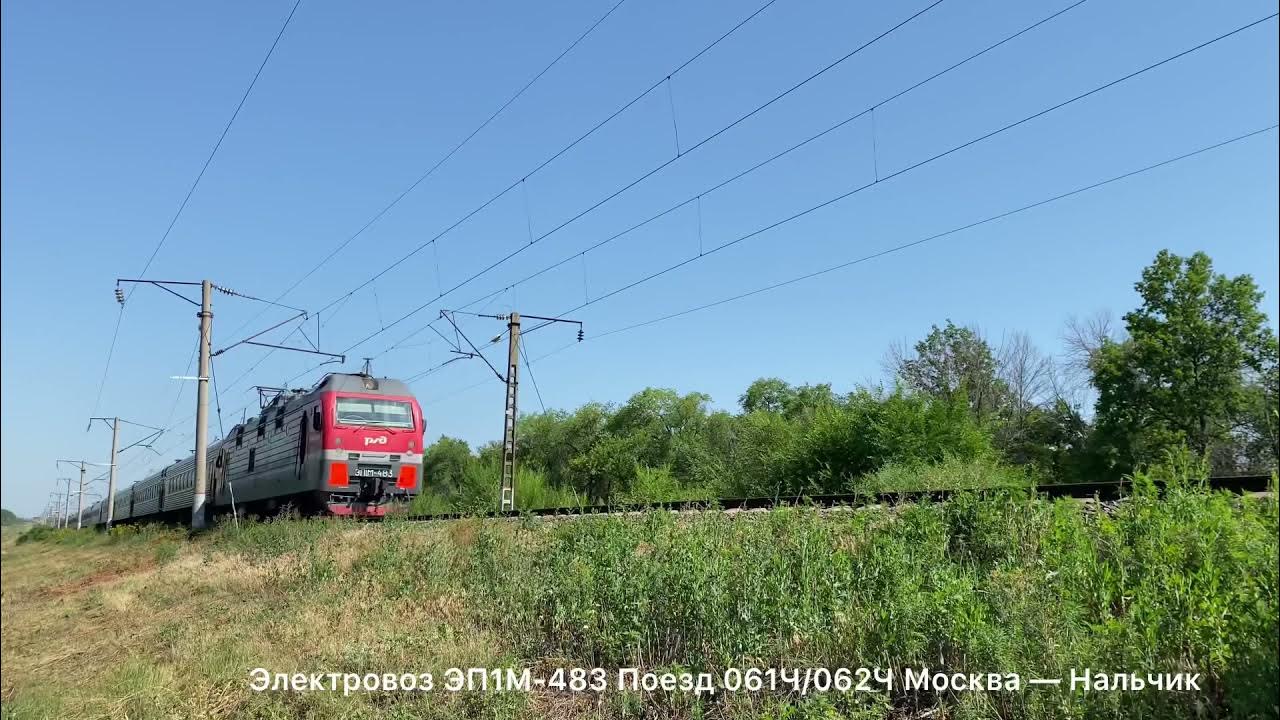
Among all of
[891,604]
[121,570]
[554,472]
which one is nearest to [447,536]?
[121,570]

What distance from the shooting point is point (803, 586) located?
604 centimetres

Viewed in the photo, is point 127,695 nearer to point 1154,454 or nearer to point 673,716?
point 673,716

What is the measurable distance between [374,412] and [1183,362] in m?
40.1

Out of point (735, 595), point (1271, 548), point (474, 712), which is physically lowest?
point (474, 712)

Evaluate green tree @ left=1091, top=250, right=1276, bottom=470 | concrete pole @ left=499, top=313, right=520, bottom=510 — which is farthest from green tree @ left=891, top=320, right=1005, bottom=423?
concrete pole @ left=499, top=313, right=520, bottom=510

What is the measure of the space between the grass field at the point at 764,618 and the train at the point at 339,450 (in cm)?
1157

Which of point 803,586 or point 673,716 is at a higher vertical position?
point 803,586

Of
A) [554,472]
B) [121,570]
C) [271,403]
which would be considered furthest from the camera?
[554,472]

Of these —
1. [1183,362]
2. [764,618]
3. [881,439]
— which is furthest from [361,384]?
[1183,362]

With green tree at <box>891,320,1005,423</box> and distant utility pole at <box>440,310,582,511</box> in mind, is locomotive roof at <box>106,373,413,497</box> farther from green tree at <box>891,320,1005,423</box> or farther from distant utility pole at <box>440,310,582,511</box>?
green tree at <box>891,320,1005,423</box>

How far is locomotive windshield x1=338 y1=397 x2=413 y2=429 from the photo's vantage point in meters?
21.3

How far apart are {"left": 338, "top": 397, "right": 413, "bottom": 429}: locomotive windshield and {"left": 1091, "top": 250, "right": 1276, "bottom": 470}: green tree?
109 ft

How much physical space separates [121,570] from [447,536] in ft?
19.1

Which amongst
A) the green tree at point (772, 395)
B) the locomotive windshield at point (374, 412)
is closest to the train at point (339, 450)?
the locomotive windshield at point (374, 412)
